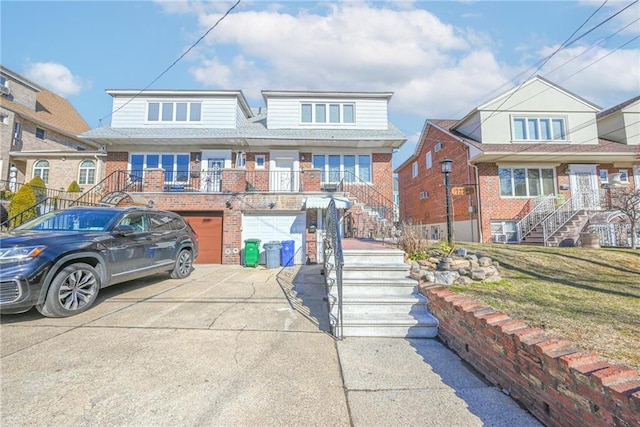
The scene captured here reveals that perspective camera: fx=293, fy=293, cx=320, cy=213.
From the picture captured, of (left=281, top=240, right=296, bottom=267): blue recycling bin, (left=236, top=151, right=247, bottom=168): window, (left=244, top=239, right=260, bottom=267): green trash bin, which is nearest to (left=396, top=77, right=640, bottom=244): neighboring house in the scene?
(left=281, top=240, right=296, bottom=267): blue recycling bin

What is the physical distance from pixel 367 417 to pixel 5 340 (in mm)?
4556

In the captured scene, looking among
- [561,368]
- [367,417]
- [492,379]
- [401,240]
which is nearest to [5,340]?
[367,417]

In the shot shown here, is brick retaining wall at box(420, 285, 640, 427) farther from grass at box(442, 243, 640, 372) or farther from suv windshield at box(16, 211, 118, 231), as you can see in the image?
suv windshield at box(16, 211, 118, 231)

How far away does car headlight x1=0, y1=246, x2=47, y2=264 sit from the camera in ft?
13.6

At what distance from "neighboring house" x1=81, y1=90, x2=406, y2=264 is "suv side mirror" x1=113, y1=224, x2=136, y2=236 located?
5436mm

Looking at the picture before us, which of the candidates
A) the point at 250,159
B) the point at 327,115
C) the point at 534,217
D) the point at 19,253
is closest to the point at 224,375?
the point at 19,253

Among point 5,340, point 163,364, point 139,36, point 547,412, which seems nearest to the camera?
point 547,412

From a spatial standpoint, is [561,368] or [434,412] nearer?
[561,368]

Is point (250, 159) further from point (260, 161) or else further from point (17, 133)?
point (17, 133)

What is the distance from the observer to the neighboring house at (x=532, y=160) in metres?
13.9

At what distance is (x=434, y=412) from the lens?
93.3 inches

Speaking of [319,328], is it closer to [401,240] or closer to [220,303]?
[220,303]

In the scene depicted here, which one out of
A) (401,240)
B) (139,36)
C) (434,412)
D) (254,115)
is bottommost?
(434,412)

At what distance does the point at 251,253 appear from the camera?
1057 centimetres
